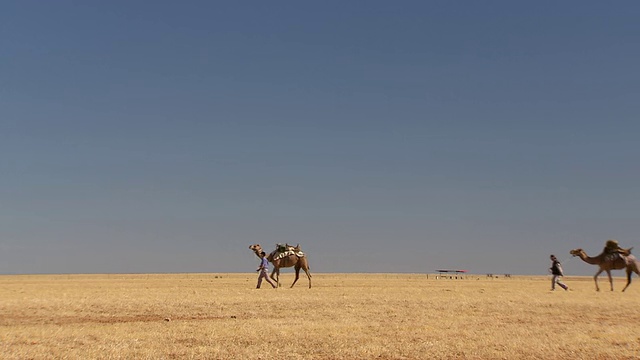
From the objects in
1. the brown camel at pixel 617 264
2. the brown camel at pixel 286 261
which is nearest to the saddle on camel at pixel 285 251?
the brown camel at pixel 286 261

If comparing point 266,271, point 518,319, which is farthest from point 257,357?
point 266,271

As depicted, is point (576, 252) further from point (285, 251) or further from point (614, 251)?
point (285, 251)

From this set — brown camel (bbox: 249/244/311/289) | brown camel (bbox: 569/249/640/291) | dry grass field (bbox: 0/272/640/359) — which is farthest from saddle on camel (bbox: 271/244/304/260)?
brown camel (bbox: 569/249/640/291)

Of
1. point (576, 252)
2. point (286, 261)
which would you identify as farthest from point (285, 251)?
point (576, 252)

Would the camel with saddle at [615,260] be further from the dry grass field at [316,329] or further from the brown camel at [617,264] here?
the dry grass field at [316,329]

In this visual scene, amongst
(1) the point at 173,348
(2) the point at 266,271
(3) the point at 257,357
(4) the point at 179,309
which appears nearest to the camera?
(3) the point at 257,357

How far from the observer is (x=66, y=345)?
15.2 m

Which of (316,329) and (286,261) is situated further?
(286,261)

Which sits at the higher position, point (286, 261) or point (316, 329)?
point (286, 261)

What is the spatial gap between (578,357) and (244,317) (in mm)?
10427

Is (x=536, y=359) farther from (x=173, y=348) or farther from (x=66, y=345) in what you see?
(x=66, y=345)

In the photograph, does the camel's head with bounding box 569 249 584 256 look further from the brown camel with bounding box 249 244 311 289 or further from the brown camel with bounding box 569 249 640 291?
the brown camel with bounding box 249 244 311 289

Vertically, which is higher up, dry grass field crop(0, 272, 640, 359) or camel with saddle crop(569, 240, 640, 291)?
camel with saddle crop(569, 240, 640, 291)

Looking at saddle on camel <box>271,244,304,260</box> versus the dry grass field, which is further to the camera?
saddle on camel <box>271,244,304,260</box>
